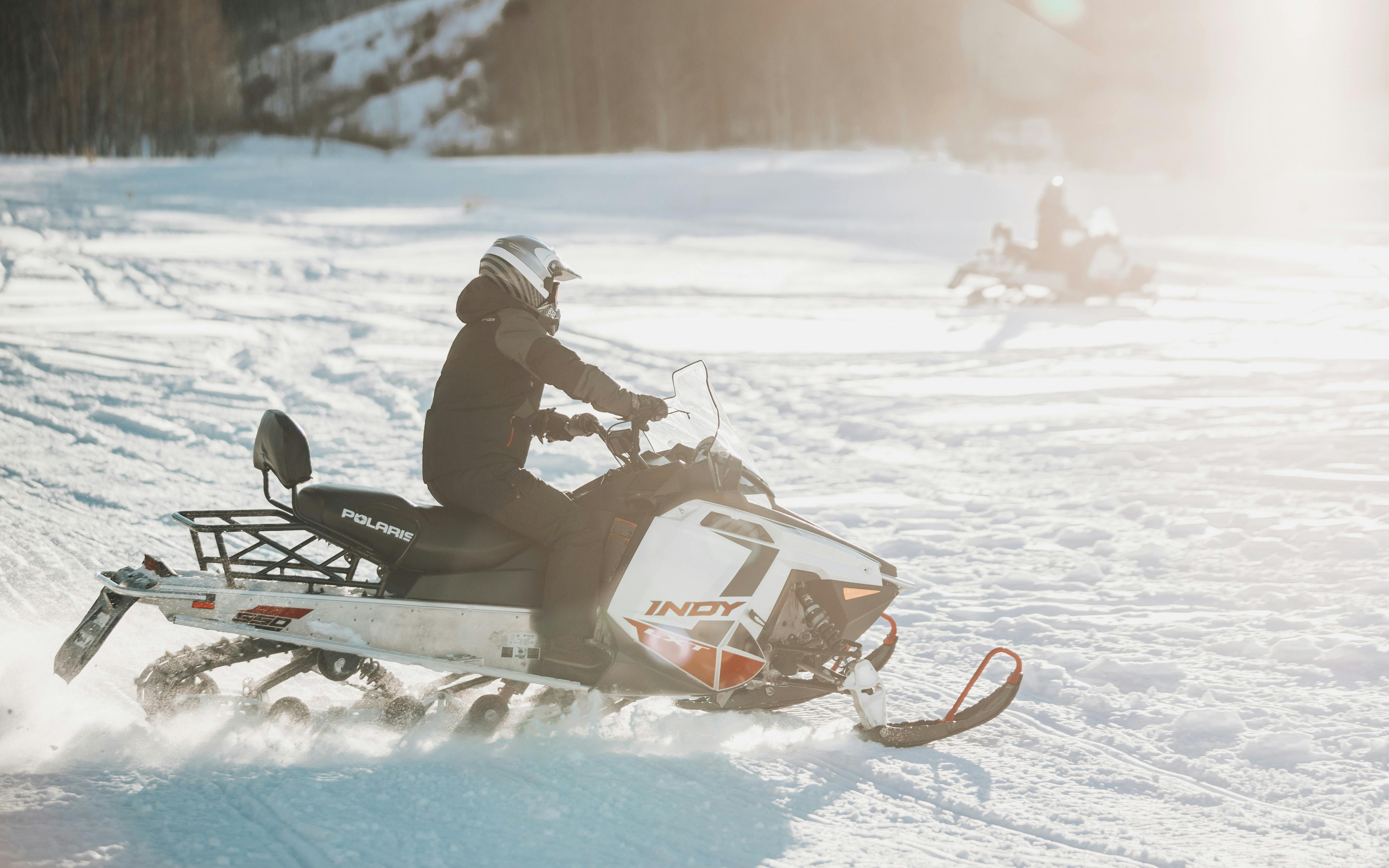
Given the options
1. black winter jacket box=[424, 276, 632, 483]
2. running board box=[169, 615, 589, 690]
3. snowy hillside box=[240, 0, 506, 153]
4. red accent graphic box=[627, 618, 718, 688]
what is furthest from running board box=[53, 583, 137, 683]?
snowy hillside box=[240, 0, 506, 153]

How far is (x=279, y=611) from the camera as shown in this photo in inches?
130

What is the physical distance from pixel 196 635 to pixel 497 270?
1921 millimetres

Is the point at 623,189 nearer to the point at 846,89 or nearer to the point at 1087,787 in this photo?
the point at 846,89

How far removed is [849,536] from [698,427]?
90.9 inches

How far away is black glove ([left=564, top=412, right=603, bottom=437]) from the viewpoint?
347 centimetres

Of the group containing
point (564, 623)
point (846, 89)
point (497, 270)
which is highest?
point (846, 89)

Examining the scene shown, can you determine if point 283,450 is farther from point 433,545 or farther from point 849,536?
point 849,536

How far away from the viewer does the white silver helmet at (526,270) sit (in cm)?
333

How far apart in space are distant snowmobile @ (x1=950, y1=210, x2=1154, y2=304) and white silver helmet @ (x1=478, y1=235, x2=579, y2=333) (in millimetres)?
10688

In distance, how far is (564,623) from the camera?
3.38m

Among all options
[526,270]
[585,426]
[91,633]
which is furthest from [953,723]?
[91,633]

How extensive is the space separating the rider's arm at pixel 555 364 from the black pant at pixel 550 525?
324mm

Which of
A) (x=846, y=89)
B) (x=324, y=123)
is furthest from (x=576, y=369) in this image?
(x=324, y=123)

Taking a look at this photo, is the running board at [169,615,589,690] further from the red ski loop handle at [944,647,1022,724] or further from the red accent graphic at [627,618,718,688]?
the red ski loop handle at [944,647,1022,724]
